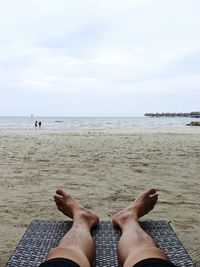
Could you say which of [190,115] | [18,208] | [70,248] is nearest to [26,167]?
[18,208]

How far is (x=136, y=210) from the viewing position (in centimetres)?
271

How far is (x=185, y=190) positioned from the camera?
4.68m

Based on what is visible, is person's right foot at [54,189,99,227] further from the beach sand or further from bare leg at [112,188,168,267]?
the beach sand

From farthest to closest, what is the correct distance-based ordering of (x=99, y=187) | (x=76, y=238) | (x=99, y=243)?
(x=99, y=187) → (x=99, y=243) → (x=76, y=238)

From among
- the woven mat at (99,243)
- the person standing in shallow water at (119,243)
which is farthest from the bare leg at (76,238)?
the woven mat at (99,243)

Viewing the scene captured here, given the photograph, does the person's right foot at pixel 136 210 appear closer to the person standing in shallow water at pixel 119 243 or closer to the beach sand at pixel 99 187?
the person standing in shallow water at pixel 119 243

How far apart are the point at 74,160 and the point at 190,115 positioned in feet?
353

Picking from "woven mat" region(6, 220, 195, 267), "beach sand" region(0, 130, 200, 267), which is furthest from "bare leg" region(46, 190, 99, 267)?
"beach sand" region(0, 130, 200, 267)

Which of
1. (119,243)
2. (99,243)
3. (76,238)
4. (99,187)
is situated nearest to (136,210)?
(99,243)

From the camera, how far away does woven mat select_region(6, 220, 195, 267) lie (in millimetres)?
2123

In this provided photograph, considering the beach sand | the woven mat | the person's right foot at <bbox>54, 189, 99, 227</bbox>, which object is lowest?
→ the beach sand

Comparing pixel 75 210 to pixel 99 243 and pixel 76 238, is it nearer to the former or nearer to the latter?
pixel 99 243

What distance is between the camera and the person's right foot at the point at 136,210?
258 cm

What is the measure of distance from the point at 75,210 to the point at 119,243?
0.69 meters
